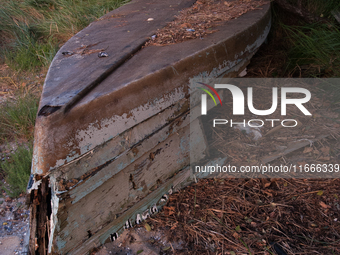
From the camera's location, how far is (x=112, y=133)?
1.40 metres

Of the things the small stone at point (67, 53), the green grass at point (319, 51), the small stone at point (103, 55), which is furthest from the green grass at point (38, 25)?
the green grass at point (319, 51)

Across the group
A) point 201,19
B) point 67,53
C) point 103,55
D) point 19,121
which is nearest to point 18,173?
point 19,121

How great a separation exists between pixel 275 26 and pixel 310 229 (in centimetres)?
259

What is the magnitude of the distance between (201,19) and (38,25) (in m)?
2.75

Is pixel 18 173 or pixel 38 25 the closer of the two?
pixel 18 173

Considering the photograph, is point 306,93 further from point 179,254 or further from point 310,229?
point 179,254

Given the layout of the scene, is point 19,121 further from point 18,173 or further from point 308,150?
point 308,150

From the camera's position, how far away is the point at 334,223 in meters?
1.66

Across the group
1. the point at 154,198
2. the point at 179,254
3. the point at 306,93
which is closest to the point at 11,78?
the point at 154,198

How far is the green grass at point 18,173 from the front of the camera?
2168 mm

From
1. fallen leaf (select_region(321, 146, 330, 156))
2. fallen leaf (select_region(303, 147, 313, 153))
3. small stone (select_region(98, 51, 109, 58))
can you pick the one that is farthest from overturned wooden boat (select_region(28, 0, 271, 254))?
fallen leaf (select_region(321, 146, 330, 156))

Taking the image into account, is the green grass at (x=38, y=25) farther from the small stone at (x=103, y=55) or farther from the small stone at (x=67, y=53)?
the small stone at (x=103, y=55)

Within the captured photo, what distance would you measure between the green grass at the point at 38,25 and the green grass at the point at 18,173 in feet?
5.52

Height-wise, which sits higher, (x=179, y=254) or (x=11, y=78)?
(x=11, y=78)
